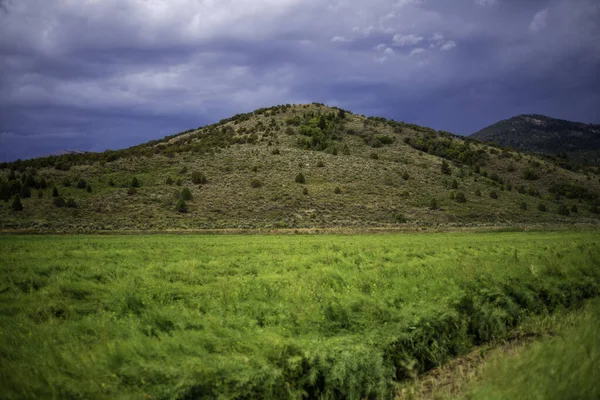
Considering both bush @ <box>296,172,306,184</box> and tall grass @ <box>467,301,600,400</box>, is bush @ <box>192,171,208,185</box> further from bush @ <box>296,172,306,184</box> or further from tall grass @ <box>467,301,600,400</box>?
tall grass @ <box>467,301,600,400</box>

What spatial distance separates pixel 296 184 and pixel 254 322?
57356 mm

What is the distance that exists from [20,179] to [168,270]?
6118 centimetres

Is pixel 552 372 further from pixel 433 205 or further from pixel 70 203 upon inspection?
pixel 433 205

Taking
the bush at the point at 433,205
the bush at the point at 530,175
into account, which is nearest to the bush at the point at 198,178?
the bush at the point at 433,205

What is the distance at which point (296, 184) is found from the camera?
217ft

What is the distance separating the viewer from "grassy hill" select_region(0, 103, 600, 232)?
51.0m

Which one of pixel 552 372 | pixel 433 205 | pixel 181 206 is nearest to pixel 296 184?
pixel 181 206

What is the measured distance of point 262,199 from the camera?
59562 millimetres

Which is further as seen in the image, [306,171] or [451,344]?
[306,171]

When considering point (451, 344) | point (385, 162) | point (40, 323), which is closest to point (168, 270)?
point (40, 323)

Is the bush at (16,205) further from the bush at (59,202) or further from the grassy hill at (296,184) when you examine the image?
the bush at (59,202)

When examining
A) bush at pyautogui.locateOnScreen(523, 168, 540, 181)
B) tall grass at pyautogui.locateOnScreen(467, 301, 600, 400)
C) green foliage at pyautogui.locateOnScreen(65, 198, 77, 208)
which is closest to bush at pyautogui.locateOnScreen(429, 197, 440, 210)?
bush at pyautogui.locateOnScreen(523, 168, 540, 181)

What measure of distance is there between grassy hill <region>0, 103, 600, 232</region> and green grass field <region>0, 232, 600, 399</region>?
3415 centimetres

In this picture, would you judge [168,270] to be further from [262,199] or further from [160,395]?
[262,199]
